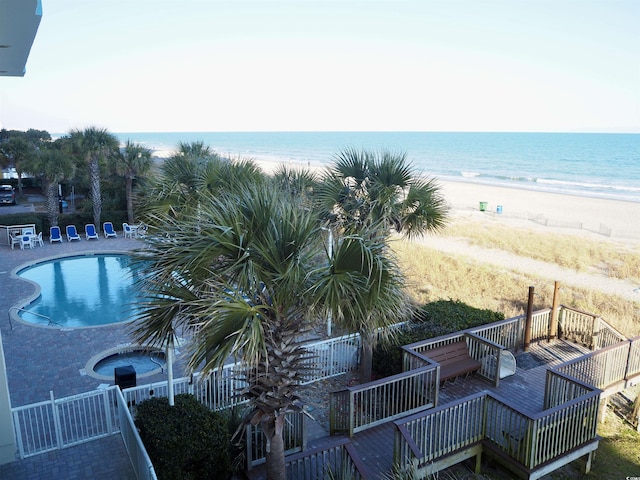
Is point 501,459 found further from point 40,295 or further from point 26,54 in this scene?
point 40,295

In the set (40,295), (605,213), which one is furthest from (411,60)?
(40,295)

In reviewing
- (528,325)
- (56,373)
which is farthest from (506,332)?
(56,373)

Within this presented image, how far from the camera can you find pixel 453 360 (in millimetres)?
9156

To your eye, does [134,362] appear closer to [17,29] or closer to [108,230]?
[17,29]

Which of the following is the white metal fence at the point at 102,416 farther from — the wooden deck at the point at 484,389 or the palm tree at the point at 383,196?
the palm tree at the point at 383,196

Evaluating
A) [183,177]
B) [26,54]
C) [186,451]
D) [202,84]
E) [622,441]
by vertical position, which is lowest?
[622,441]

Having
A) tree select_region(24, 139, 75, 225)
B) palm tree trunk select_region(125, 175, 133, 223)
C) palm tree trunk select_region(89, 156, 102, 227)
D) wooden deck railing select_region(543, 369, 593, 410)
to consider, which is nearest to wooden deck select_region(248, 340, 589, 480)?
wooden deck railing select_region(543, 369, 593, 410)

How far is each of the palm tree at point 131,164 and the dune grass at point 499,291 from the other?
13.9 meters

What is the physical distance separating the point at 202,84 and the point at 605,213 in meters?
75.3

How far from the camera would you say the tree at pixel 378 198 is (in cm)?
938

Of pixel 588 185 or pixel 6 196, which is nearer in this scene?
pixel 6 196

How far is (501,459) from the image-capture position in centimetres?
697

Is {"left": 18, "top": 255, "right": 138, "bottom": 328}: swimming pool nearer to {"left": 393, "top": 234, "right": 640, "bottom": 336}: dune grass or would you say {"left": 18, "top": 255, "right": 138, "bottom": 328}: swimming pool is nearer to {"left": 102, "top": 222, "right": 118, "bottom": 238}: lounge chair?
{"left": 102, "top": 222, "right": 118, "bottom": 238}: lounge chair

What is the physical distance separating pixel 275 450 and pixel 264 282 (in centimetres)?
214
